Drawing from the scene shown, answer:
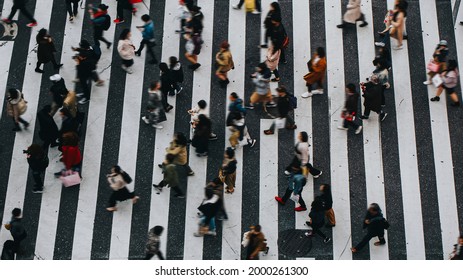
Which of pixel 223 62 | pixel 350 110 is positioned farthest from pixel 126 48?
pixel 350 110

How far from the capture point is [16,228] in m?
15.7

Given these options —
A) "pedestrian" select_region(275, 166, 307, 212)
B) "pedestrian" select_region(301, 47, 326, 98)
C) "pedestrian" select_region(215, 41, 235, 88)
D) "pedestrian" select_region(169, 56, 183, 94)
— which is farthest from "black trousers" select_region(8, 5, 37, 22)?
"pedestrian" select_region(275, 166, 307, 212)

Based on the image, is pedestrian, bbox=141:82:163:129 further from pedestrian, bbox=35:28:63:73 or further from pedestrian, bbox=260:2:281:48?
pedestrian, bbox=260:2:281:48

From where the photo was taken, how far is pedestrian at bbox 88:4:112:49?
18703mm

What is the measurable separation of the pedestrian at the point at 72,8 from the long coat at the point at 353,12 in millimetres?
7137

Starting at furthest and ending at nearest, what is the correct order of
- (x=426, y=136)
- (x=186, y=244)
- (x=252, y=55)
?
(x=252, y=55)
(x=426, y=136)
(x=186, y=244)

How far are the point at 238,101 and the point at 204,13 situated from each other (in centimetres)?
441

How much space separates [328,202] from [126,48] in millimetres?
6376

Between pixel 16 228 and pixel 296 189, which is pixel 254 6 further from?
pixel 16 228

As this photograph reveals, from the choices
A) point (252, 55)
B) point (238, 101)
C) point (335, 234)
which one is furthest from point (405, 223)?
point (252, 55)

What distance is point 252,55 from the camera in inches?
771

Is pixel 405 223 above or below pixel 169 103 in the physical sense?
below

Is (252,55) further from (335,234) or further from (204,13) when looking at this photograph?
(335,234)

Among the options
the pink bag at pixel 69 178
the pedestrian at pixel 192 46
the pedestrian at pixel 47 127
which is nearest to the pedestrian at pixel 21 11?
the pedestrian at pixel 47 127
